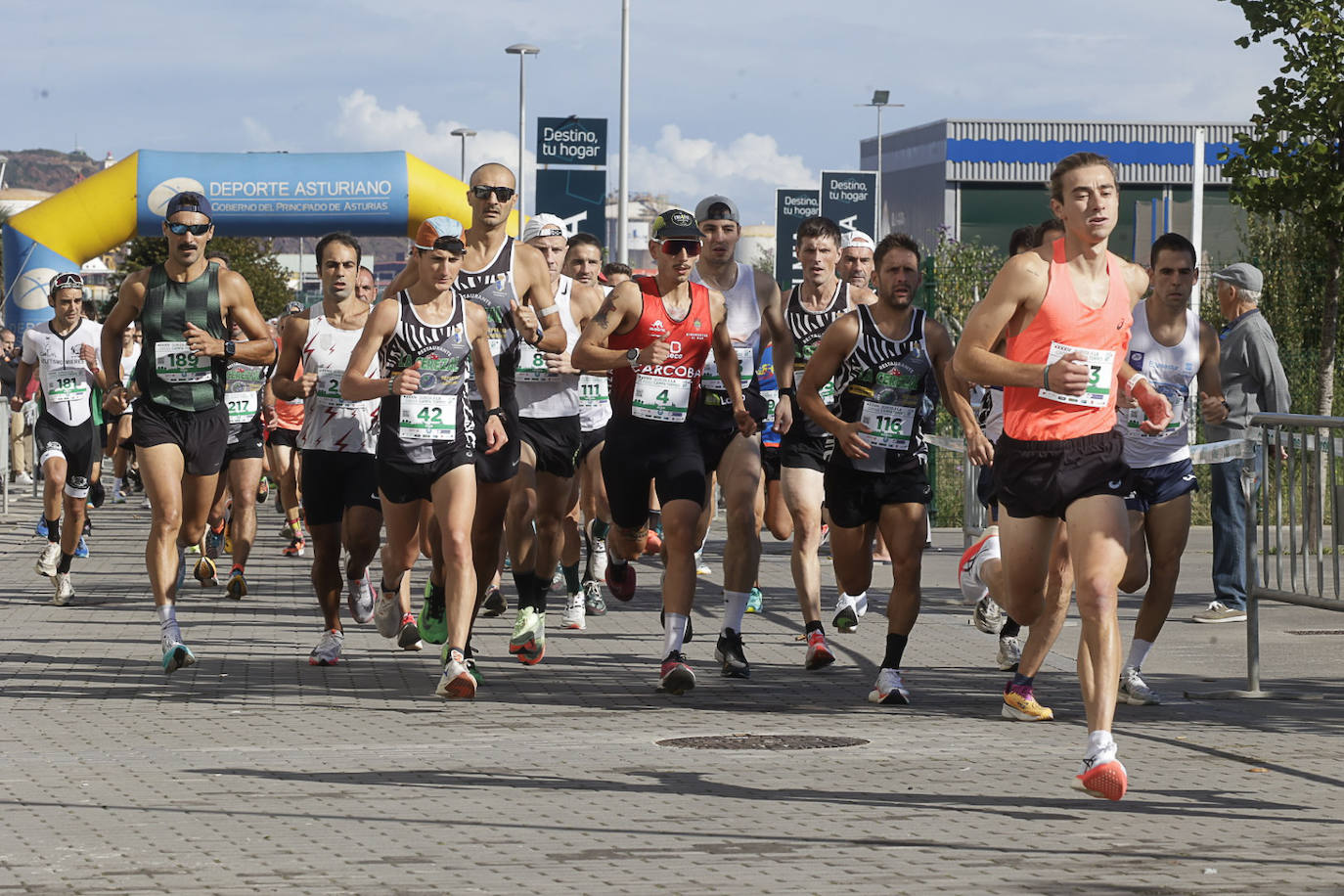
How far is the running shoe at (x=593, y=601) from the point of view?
1295 cm

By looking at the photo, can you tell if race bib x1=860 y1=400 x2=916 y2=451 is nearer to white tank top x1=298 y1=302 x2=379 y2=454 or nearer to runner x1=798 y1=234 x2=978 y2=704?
runner x1=798 y1=234 x2=978 y2=704

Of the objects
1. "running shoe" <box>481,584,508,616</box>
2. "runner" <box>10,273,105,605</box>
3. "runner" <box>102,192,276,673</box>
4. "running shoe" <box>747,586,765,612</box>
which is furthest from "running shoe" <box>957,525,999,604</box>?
"runner" <box>10,273,105,605</box>

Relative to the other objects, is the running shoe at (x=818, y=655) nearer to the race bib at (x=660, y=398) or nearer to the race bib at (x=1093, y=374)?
the race bib at (x=660, y=398)

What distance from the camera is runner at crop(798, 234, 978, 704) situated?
29.9 feet

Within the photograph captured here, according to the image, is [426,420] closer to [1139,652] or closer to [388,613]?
[388,613]

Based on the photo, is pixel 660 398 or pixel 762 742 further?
pixel 660 398

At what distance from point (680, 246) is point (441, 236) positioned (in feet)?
3.55

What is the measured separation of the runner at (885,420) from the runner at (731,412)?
1.45 ft

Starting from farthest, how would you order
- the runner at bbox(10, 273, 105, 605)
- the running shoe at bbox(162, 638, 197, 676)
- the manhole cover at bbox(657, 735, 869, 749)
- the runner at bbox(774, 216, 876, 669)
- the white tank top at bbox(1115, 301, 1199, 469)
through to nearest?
the runner at bbox(10, 273, 105, 605), the runner at bbox(774, 216, 876, 669), the running shoe at bbox(162, 638, 197, 676), the white tank top at bbox(1115, 301, 1199, 469), the manhole cover at bbox(657, 735, 869, 749)

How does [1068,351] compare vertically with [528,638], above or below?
above

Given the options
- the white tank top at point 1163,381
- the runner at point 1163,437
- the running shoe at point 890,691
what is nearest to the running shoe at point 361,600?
the running shoe at point 890,691

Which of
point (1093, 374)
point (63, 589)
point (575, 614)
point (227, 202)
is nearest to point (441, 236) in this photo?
point (1093, 374)

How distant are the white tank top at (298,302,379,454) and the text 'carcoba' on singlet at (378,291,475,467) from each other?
84cm

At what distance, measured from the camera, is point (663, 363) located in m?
9.30
